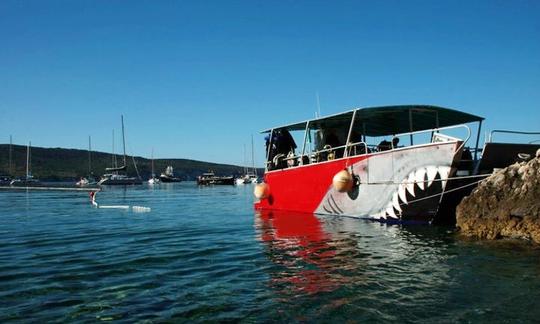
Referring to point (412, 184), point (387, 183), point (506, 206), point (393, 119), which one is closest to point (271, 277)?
point (506, 206)

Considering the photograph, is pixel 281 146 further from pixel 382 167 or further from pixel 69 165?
pixel 69 165

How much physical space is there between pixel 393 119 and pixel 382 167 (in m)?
4.49

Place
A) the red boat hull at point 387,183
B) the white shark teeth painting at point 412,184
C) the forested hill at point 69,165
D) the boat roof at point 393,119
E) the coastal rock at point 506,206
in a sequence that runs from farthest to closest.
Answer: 1. the forested hill at point 69,165
2. the boat roof at point 393,119
3. the red boat hull at point 387,183
4. the white shark teeth painting at point 412,184
5. the coastal rock at point 506,206

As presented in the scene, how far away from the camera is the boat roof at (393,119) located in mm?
17031

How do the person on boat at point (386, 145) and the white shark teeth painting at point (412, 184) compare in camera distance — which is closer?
the white shark teeth painting at point (412, 184)

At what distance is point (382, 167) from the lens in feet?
50.9

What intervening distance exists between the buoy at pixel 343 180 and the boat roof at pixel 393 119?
2234mm

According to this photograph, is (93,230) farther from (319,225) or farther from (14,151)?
(14,151)

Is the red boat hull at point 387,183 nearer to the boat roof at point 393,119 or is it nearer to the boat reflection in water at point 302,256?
the boat reflection in water at point 302,256

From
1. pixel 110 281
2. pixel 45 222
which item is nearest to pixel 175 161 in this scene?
pixel 45 222

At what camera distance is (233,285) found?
761 centimetres

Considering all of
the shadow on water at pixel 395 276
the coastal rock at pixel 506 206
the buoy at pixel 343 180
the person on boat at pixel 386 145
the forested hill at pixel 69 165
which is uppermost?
the forested hill at pixel 69 165

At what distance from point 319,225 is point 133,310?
10165 mm

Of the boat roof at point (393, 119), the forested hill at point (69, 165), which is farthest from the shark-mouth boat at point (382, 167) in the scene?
the forested hill at point (69, 165)
